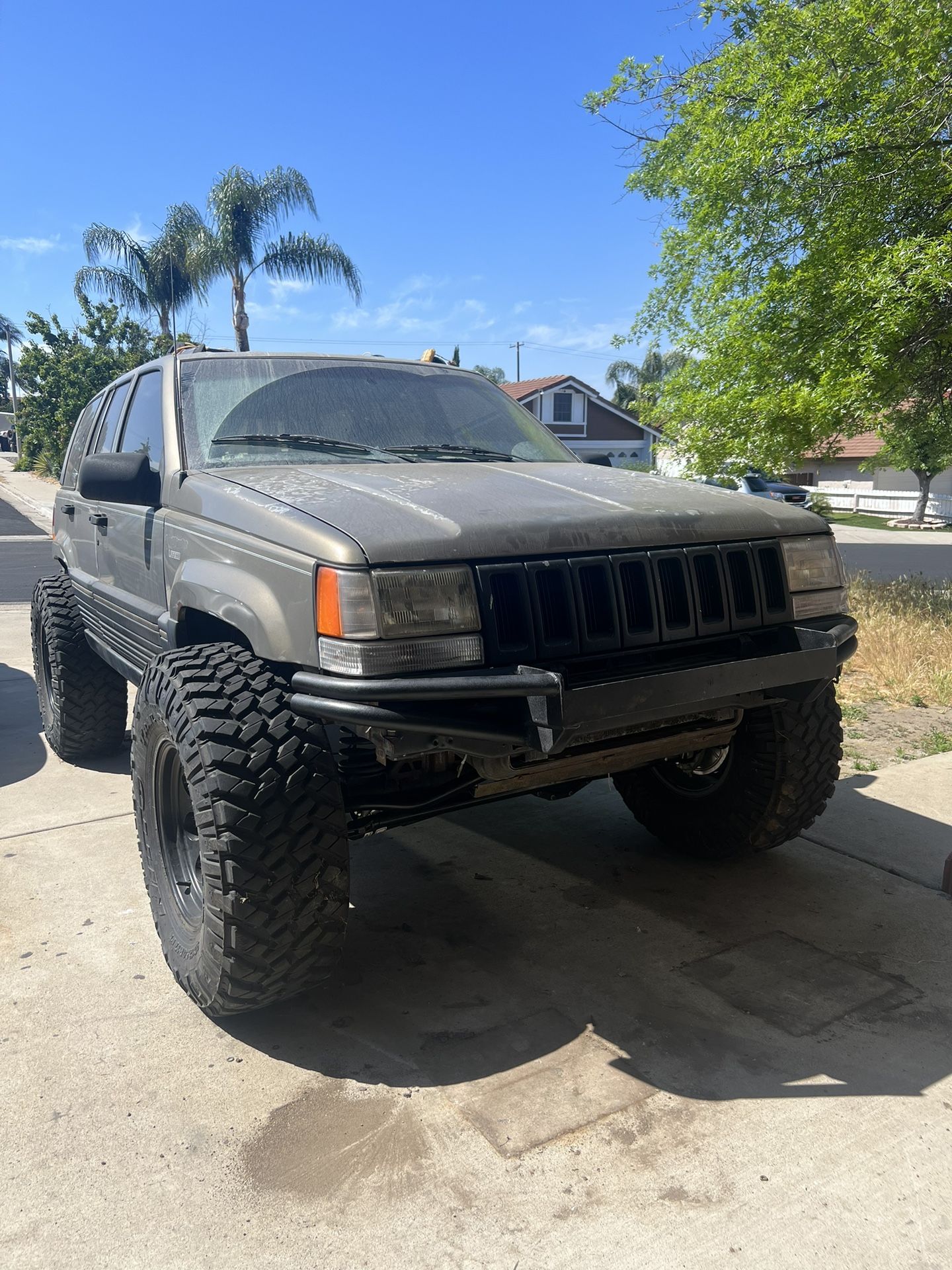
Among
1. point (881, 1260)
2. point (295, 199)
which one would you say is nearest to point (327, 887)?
point (881, 1260)

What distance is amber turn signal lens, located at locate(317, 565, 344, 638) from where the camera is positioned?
2.38 metres

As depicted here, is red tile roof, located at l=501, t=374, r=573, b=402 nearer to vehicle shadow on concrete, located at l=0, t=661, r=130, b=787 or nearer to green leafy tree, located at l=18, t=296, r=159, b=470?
green leafy tree, located at l=18, t=296, r=159, b=470

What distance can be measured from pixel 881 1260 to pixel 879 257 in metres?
8.19

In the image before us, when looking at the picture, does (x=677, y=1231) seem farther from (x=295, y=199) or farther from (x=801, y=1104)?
(x=295, y=199)

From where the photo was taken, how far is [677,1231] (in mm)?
2047

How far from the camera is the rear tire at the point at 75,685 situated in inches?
197

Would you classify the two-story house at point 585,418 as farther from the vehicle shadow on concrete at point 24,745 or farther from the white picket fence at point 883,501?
the vehicle shadow on concrete at point 24,745

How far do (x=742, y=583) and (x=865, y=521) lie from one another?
31750 mm

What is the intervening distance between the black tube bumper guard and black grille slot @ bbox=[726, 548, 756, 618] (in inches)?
10.4

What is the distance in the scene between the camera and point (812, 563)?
10.2 feet

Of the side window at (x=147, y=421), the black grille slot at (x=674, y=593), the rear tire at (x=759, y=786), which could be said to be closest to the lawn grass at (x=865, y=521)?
the rear tire at (x=759, y=786)

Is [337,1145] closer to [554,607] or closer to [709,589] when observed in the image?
[554,607]

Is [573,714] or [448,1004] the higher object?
[573,714]

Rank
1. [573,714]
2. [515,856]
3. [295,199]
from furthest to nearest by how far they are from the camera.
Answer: [295,199]
[515,856]
[573,714]
